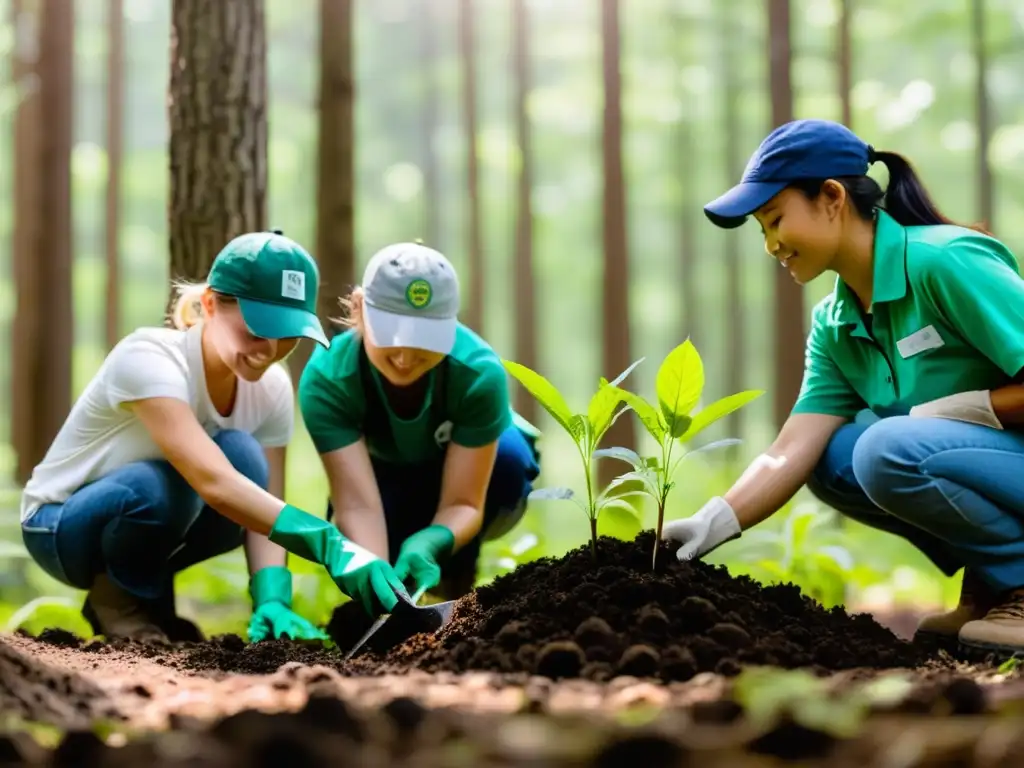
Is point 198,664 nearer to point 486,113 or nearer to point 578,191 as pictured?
point 578,191

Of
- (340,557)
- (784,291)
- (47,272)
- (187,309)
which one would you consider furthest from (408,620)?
→ (47,272)

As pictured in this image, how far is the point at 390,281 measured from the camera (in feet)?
8.46

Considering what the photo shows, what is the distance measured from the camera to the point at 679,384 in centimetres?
208

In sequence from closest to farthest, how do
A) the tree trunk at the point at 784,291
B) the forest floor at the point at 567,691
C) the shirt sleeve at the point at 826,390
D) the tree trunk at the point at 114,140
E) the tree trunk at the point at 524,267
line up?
1. the forest floor at the point at 567,691
2. the shirt sleeve at the point at 826,390
3. the tree trunk at the point at 784,291
4. the tree trunk at the point at 524,267
5. the tree trunk at the point at 114,140

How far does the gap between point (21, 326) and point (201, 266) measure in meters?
4.15

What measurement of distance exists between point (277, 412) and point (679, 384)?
4.55ft

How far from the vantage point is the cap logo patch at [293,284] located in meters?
2.52

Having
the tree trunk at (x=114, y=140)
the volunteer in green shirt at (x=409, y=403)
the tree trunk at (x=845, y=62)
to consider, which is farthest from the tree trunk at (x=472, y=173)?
the volunteer in green shirt at (x=409, y=403)

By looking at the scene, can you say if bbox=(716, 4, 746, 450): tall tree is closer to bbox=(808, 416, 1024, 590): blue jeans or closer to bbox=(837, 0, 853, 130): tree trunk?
bbox=(837, 0, 853, 130): tree trunk

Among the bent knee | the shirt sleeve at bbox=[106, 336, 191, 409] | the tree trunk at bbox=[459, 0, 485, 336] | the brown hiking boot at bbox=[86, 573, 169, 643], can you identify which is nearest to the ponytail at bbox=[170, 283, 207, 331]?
the shirt sleeve at bbox=[106, 336, 191, 409]

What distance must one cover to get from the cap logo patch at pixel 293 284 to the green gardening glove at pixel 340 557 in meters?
0.53

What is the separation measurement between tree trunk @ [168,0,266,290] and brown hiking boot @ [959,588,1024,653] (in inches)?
101

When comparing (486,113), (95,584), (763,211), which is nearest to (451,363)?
(763,211)

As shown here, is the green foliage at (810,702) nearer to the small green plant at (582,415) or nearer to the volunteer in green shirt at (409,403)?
the small green plant at (582,415)
